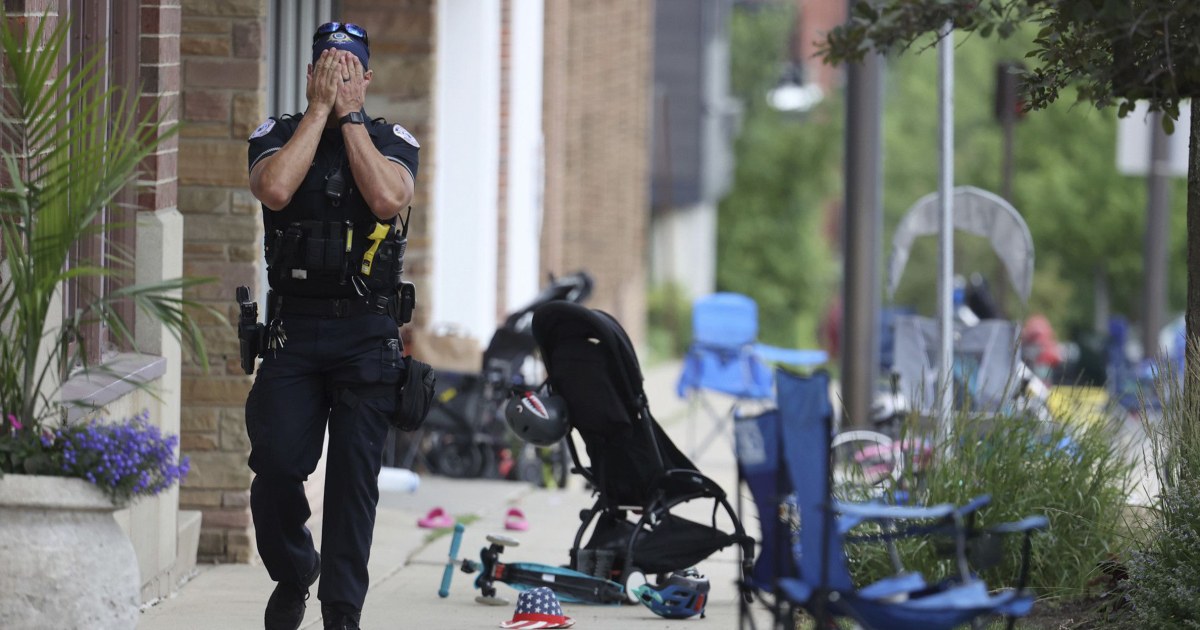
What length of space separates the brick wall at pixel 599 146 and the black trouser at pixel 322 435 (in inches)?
452

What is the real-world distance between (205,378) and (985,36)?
11.2 ft

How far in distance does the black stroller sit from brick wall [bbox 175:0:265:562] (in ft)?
4.76

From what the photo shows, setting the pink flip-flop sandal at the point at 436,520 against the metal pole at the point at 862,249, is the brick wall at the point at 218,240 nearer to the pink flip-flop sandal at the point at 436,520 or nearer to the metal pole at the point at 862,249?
the pink flip-flop sandal at the point at 436,520

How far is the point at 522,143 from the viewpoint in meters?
15.4

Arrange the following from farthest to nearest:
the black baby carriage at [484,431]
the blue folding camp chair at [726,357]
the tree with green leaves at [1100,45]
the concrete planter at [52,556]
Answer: the blue folding camp chair at [726,357]
the black baby carriage at [484,431]
the tree with green leaves at [1100,45]
the concrete planter at [52,556]

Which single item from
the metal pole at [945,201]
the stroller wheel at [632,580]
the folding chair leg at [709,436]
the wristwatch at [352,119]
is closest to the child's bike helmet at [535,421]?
the stroller wheel at [632,580]

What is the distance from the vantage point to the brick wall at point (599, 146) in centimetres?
1781

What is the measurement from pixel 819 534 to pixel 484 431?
22.0 feet

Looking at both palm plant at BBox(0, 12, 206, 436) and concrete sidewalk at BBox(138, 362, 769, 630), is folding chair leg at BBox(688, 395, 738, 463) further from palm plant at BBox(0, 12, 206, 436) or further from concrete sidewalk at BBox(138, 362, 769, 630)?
palm plant at BBox(0, 12, 206, 436)

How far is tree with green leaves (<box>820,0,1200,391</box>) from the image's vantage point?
214 inches

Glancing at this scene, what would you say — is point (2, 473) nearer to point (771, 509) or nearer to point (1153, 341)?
point (771, 509)

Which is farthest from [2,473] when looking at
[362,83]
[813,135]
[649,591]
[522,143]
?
[813,135]

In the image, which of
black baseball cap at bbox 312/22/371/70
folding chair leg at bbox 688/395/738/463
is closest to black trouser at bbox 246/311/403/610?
black baseball cap at bbox 312/22/371/70

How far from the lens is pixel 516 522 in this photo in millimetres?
9227
